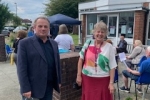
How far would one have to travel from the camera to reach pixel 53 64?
8.36 feet

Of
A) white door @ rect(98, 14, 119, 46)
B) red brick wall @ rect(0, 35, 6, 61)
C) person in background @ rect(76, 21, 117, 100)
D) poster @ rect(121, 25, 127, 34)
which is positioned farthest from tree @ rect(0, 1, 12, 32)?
person in background @ rect(76, 21, 117, 100)

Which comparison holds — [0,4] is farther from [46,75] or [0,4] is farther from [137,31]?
[46,75]

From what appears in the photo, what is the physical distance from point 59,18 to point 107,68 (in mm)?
8068

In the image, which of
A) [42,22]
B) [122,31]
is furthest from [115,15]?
[42,22]

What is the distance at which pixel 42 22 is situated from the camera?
2.40 meters

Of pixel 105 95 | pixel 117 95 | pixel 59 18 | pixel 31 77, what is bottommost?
pixel 117 95

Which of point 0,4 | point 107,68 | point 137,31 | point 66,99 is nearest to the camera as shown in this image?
point 107,68

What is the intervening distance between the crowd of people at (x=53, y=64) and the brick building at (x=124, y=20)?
7.37 m

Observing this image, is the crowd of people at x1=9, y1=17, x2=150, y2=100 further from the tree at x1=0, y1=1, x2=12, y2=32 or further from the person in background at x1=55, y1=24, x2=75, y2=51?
the tree at x1=0, y1=1, x2=12, y2=32

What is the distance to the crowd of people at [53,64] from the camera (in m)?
2.35

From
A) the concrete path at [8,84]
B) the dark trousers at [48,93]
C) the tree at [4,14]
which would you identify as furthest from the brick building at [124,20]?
the tree at [4,14]

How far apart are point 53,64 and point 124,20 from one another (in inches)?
388

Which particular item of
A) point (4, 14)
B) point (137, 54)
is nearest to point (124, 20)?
point (137, 54)

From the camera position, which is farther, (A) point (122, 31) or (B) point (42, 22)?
(A) point (122, 31)
